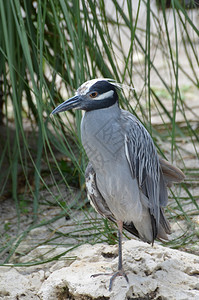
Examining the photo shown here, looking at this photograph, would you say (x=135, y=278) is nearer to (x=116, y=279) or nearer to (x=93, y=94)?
(x=116, y=279)

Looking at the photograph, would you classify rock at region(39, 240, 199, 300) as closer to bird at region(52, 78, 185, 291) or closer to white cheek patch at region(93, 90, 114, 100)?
bird at region(52, 78, 185, 291)

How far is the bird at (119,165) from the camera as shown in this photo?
1857 millimetres

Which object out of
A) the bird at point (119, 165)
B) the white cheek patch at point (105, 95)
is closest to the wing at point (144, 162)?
the bird at point (119, 165)

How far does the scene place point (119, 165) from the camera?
6.33 ft

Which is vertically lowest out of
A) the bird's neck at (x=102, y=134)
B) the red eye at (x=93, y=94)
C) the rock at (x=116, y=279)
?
the rock at (x=116, y=279)

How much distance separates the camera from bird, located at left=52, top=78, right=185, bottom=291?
186 centimetres

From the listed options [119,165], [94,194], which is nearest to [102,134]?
[119,165]

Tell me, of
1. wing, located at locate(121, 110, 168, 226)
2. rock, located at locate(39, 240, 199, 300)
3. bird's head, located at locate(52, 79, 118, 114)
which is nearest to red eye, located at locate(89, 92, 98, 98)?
bird's head, located at locate(52, 79, 118, 114)

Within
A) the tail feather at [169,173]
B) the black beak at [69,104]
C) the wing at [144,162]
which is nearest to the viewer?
the black beak at [69,104]

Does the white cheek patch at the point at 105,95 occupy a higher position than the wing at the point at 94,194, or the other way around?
the white cheek patch at the point at 105,95

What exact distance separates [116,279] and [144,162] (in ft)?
1.50

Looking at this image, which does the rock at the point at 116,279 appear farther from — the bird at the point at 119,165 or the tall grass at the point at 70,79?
the tall grass at the point at 70,79

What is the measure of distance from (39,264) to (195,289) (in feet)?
2.64

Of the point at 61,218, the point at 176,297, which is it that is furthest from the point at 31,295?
the point at 61,218
